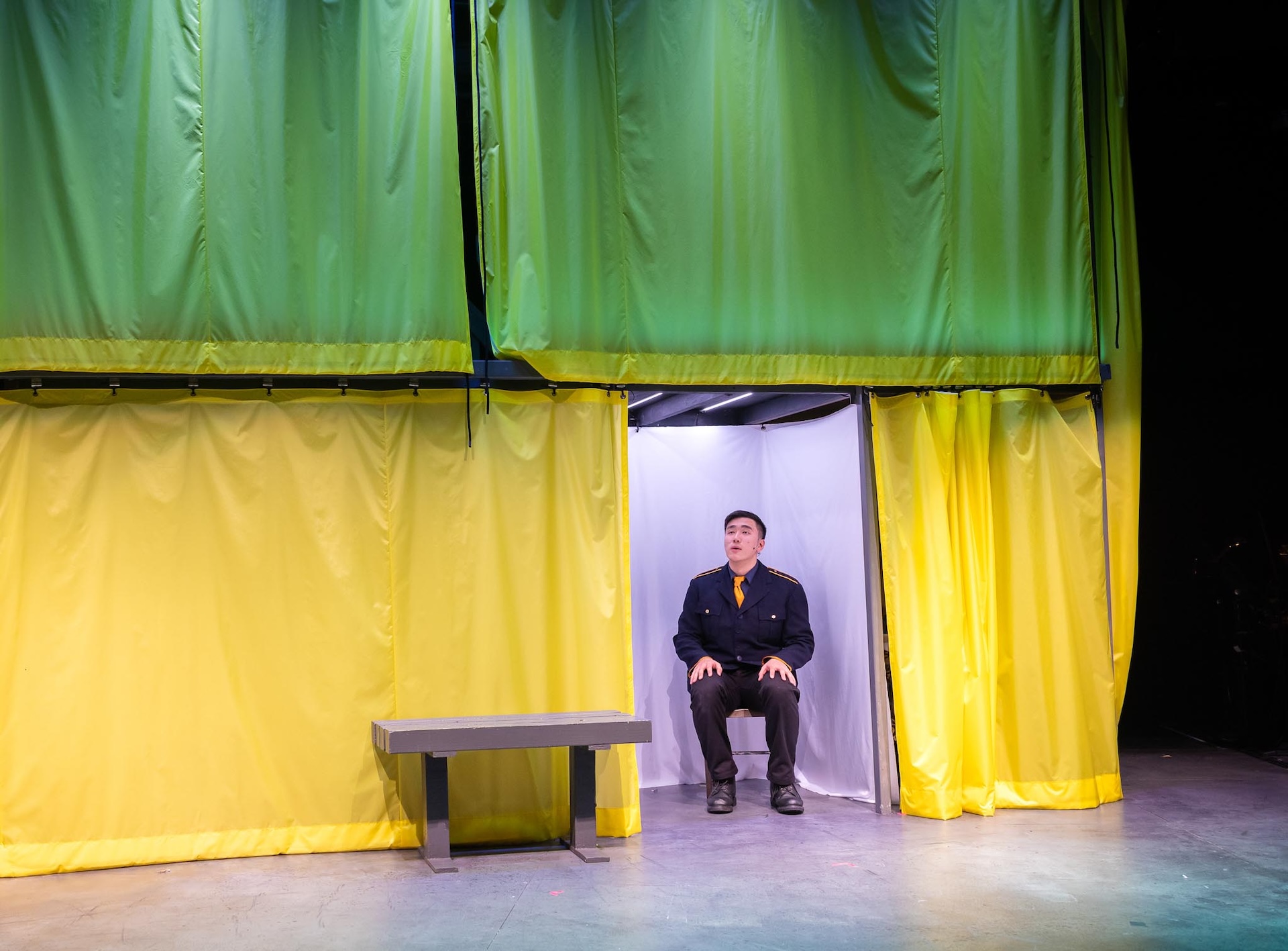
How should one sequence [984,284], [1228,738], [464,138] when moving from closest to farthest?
[984,284], [464,138], [1228,738]

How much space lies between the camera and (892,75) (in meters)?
6.13

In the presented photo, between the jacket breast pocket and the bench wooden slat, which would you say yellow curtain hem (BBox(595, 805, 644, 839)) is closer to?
the bench wooden slat

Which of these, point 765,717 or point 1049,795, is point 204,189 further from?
point 1049,795

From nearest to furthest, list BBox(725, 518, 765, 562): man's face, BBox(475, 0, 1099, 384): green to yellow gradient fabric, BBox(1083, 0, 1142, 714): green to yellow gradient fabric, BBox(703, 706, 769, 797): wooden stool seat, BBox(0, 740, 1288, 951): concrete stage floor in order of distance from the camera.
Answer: BBox(0, 740, 1288, 951): concrete stage floor, BBox(475, 0, 1099, 384): green to yellow gradient fabric, BBox(703, 706, 769, 797): wooden stool seat, BBox(1083, 0, 1142, 714): green to yellow gradient fabric, BBox(725, 518, 765, 562): man's face

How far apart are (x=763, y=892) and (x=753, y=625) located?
197 cm

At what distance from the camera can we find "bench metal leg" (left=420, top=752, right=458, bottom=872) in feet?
17.1

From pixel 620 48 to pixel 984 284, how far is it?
6.62 ft

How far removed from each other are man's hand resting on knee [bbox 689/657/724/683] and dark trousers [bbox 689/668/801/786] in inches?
0.7

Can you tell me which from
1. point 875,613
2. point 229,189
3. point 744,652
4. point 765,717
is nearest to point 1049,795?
point 875,613

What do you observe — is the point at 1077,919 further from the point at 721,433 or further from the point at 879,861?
the point at 721,433

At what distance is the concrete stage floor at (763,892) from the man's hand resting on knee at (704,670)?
67cm

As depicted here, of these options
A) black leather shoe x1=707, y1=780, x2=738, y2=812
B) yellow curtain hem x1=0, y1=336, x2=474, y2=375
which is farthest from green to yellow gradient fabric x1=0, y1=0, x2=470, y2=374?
black leather shoe x1=707, y1=780, x2=738, y2=812

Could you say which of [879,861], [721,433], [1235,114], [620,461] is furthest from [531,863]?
[1235,114]

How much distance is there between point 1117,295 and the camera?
6.45 meters
